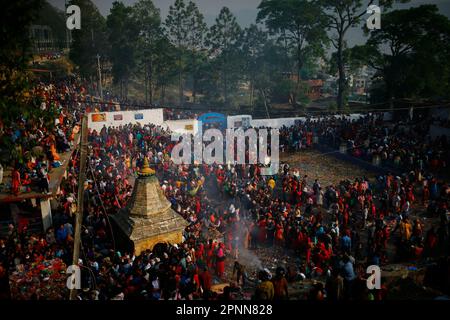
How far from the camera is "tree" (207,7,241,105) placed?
1981 inches

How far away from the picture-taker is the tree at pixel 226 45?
1981 inches

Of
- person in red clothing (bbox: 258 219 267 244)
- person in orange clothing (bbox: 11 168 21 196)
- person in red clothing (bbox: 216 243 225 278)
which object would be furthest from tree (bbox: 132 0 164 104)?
person in red clothing (bbox: 216 243 225 278)

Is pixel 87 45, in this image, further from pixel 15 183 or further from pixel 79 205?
pixel 79 205

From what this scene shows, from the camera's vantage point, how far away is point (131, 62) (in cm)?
4556

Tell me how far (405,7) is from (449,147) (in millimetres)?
16332

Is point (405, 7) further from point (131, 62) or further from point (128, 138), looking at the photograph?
point (131, 62)

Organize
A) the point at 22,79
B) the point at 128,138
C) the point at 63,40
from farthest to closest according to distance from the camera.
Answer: the point at 63,40 < the point at 128,138 < the point at 22,79

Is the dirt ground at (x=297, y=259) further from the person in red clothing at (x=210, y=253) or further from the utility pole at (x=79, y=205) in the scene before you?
the utility pole at (x=79, y=205)

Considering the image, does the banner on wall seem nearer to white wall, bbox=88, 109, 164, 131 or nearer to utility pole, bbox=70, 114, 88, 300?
white wall, bbox=88, 109, 164, 131

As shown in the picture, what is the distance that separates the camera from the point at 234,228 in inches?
601

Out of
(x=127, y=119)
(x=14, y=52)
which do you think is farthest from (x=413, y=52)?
(x=14, y=52)

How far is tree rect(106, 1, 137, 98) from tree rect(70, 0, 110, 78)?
105 centimetres

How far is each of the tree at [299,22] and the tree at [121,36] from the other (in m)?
16.1
